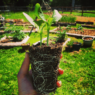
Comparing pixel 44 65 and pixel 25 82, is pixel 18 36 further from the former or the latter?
pixel 44 65

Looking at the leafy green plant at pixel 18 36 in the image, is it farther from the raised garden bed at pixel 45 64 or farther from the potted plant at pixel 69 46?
the raised garden bed at pixel 45 64

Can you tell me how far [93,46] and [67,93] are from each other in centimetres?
316

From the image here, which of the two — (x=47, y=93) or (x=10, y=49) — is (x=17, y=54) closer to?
(x=10, y=49)

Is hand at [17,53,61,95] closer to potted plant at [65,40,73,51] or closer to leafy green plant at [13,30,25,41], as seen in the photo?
potted plant at [65,40,73,51]

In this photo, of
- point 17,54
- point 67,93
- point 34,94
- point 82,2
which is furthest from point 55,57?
point 82,2

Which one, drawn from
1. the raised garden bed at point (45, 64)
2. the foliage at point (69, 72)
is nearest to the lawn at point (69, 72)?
the foliage at point (69, 72)

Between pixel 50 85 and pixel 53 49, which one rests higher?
pixel 53 49

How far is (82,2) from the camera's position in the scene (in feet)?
101

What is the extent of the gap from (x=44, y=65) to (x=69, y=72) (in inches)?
89.0

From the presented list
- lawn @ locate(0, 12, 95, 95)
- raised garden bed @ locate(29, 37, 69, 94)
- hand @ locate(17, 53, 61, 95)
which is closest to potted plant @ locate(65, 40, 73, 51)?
lawn @ locate(0, 12, 95, 95)

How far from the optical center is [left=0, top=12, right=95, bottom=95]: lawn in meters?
2.52

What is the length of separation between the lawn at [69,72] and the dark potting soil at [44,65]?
930mm

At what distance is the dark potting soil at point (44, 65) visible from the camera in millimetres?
1034

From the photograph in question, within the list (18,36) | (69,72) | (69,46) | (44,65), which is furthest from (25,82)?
(18,36)
